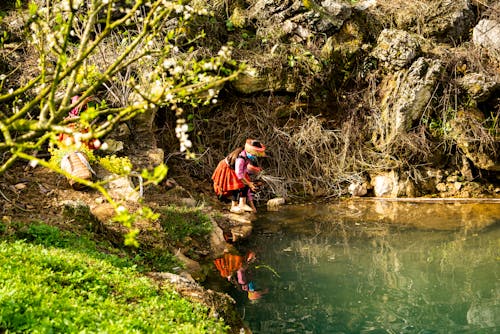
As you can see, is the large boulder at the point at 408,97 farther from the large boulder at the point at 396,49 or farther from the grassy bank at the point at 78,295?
the grassy bank at the point at 78,295

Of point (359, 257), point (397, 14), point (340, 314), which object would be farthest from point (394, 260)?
point (397, 14)

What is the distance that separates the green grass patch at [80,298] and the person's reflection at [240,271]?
1.44 m

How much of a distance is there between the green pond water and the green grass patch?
123cm

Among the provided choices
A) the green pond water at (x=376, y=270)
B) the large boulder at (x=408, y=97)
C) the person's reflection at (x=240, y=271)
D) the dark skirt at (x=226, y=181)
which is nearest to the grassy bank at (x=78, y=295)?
the green pond water at (x=376, y=270)

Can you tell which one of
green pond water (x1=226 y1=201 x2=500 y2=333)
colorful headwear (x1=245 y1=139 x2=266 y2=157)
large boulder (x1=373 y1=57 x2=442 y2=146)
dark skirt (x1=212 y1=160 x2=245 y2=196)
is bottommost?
green pond water (x1=226 y1=201 x2=500 y2=333)

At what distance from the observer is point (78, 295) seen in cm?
369

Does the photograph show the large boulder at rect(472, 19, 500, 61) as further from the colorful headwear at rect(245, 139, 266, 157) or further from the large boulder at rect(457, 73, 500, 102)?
the colorful headwear at rect(245, 139, 266, 157)

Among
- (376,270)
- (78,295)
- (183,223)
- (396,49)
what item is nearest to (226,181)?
(183,223)

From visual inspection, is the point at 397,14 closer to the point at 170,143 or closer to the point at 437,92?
the point at 437,92

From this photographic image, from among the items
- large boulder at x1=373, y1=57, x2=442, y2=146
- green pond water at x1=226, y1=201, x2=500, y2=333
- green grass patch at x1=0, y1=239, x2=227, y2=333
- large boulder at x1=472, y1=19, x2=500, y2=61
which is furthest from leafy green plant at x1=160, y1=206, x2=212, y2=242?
large boulder at x1=472, y1=19, x2=500, y2=61

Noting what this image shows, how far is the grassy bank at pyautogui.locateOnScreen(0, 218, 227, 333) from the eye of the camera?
3072 mm

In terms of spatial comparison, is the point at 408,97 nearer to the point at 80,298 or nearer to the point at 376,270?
the point at 376,270

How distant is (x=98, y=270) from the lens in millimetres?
4219

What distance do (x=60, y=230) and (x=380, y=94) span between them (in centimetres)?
770
